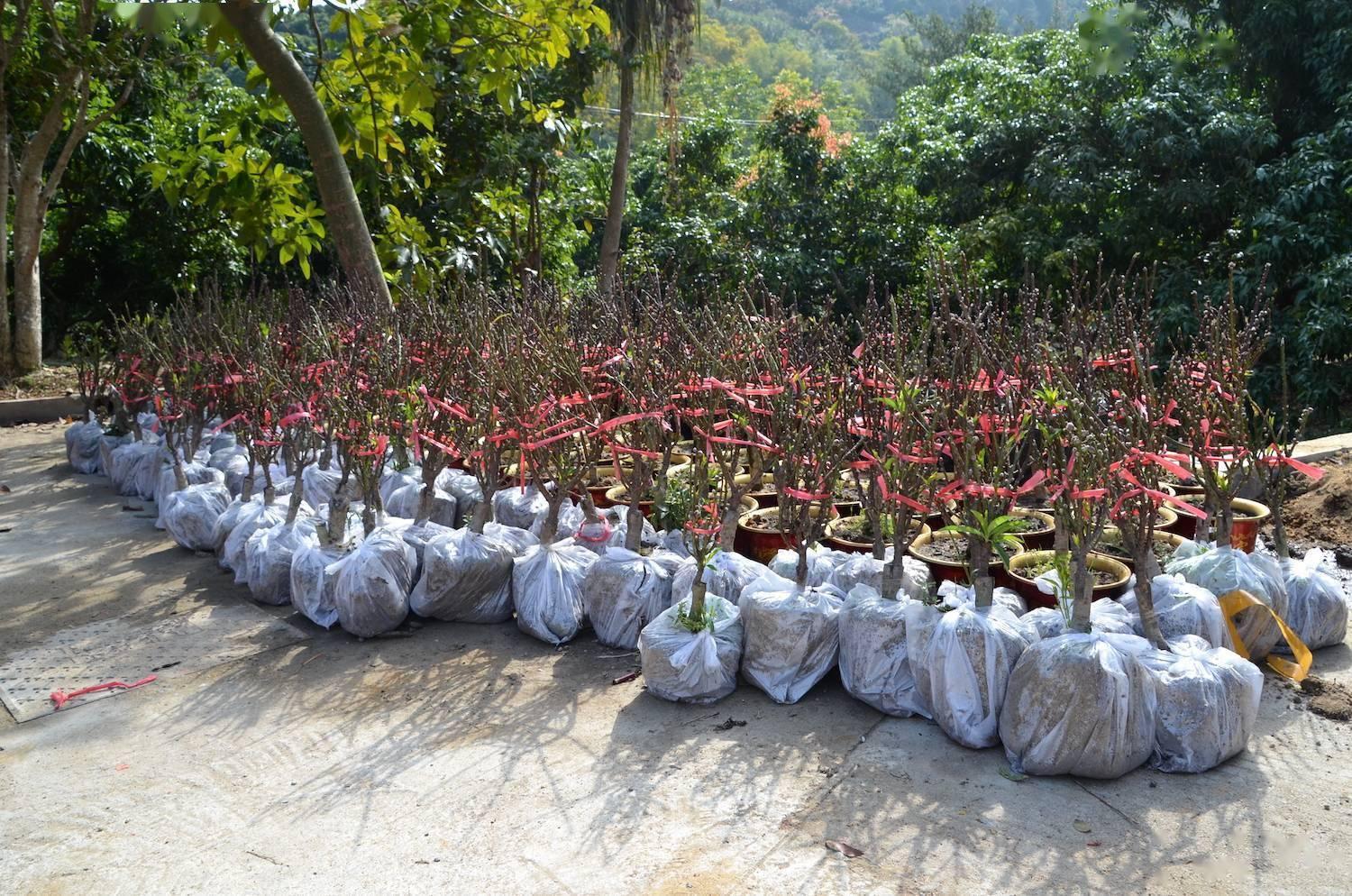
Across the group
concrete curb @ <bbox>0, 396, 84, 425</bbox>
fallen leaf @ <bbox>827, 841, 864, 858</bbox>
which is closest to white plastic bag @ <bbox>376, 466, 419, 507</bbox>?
fallen leaf @ <bbox>827, 841, 864, 858</bbox>

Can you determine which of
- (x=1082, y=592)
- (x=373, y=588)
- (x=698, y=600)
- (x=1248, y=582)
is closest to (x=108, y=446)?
(x=373, y=588)

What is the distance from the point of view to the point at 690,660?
3523 millimetres

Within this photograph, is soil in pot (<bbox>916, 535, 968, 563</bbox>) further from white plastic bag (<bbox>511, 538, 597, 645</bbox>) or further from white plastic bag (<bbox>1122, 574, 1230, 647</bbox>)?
white plastic bag (<bbox>511, 538, 597, 645</bbox>)

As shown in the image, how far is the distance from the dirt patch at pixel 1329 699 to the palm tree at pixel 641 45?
7396 millimetres

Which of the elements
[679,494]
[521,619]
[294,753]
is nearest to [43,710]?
[294,753]

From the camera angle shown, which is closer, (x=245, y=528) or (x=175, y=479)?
(x=245, y=528)

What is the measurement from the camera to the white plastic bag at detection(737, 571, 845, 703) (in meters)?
3.55

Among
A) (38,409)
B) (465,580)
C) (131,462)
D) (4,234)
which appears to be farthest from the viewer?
(4,234)

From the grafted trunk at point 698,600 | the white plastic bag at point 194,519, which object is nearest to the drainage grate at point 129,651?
the white plastic bag at point 194,519

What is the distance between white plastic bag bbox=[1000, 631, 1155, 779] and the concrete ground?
0.25 ft

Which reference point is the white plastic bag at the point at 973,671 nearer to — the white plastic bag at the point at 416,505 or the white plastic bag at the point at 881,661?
the white plastic bag at the point at 881,661

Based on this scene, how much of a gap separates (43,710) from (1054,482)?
3.45m

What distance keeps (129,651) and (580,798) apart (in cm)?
221

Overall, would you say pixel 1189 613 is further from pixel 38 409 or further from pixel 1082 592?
pixel 38 409
